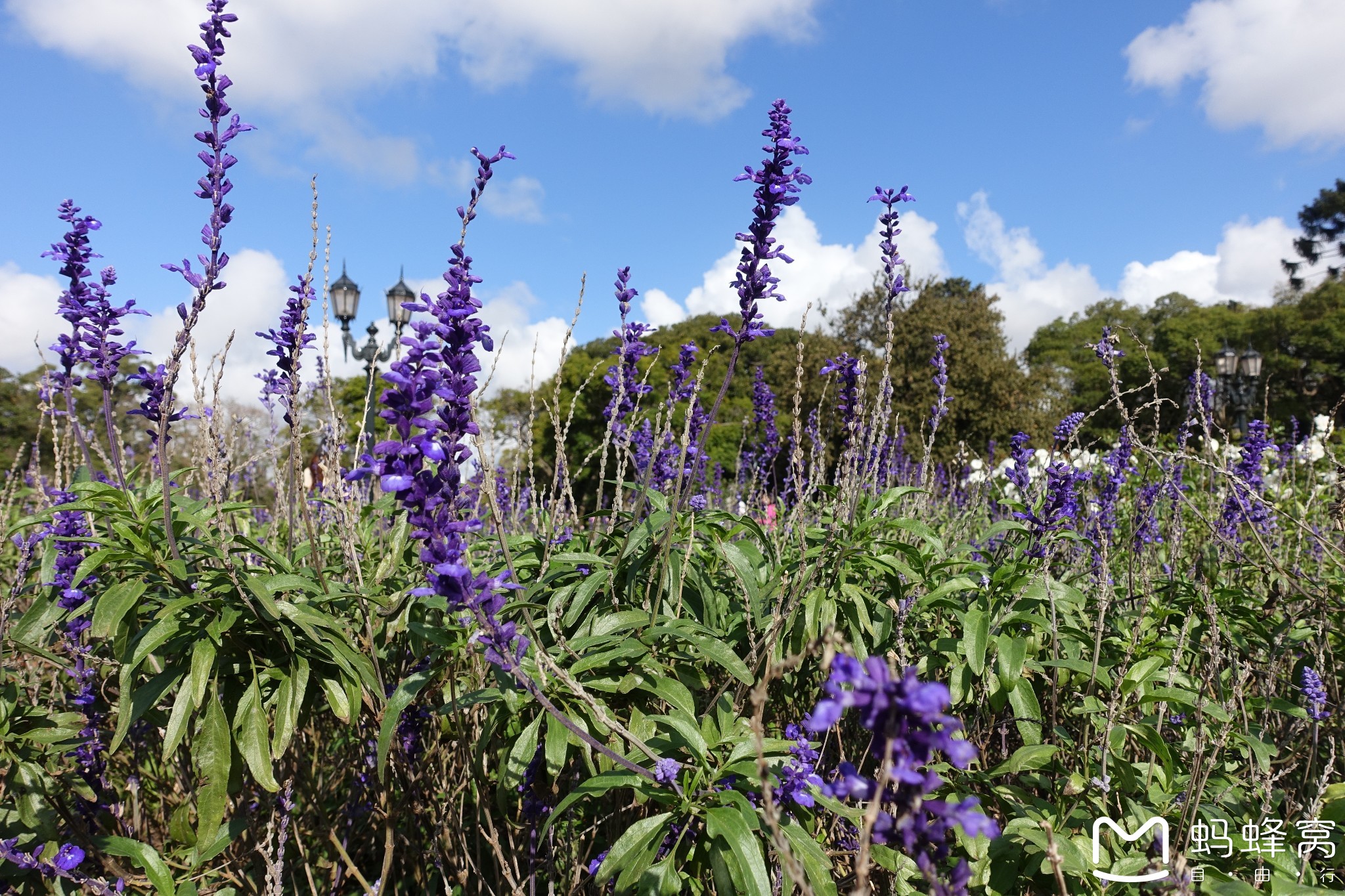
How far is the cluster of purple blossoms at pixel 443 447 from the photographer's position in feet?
5.73

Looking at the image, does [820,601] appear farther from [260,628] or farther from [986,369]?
[986,369]

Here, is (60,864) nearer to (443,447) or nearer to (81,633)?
(81,633)

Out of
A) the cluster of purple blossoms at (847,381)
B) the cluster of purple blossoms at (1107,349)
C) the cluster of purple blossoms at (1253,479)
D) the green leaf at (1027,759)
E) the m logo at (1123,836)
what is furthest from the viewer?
the cluster of purple blossoms at (1253,479)

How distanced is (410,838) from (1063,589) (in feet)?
8.23

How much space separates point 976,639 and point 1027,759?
13.7 inches

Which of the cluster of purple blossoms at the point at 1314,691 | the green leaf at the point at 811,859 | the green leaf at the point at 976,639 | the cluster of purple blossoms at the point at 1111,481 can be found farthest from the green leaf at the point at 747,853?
the cluster of purple blossoms at the point at 1111,481

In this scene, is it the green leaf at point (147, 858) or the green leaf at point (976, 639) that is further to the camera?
the green leaf at point (976, 639)

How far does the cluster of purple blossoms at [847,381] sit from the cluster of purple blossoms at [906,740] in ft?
7.63

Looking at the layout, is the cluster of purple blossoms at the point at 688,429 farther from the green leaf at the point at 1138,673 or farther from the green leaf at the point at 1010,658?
the green leaf at the point at 1138,673

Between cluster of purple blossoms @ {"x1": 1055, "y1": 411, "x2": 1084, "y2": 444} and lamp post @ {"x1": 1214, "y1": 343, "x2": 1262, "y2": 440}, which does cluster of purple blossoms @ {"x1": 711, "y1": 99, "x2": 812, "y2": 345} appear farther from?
lamp post @ {"x1": 1214, "y1": 343, "x2": 1262, "y2": 440}

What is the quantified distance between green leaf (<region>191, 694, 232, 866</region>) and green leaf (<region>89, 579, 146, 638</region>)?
0.34 meters

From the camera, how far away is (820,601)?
2422 mm

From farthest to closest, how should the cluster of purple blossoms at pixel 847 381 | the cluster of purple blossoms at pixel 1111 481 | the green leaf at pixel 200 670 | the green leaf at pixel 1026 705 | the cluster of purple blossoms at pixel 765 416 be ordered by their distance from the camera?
the cluster of purple blossoms at pixel 765 416
the cluster of purple blossoms at pixel 1111 481
the cluster of purple blossoms at pixel 847 381
the green leaf at pixel 1026 705
the green leaf at pixel 200 670

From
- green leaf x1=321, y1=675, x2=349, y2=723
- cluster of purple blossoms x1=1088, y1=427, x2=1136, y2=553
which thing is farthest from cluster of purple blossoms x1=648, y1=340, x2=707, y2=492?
cluster of purple blossoms x1=1088, y1=427, x2=1136, y2=553
